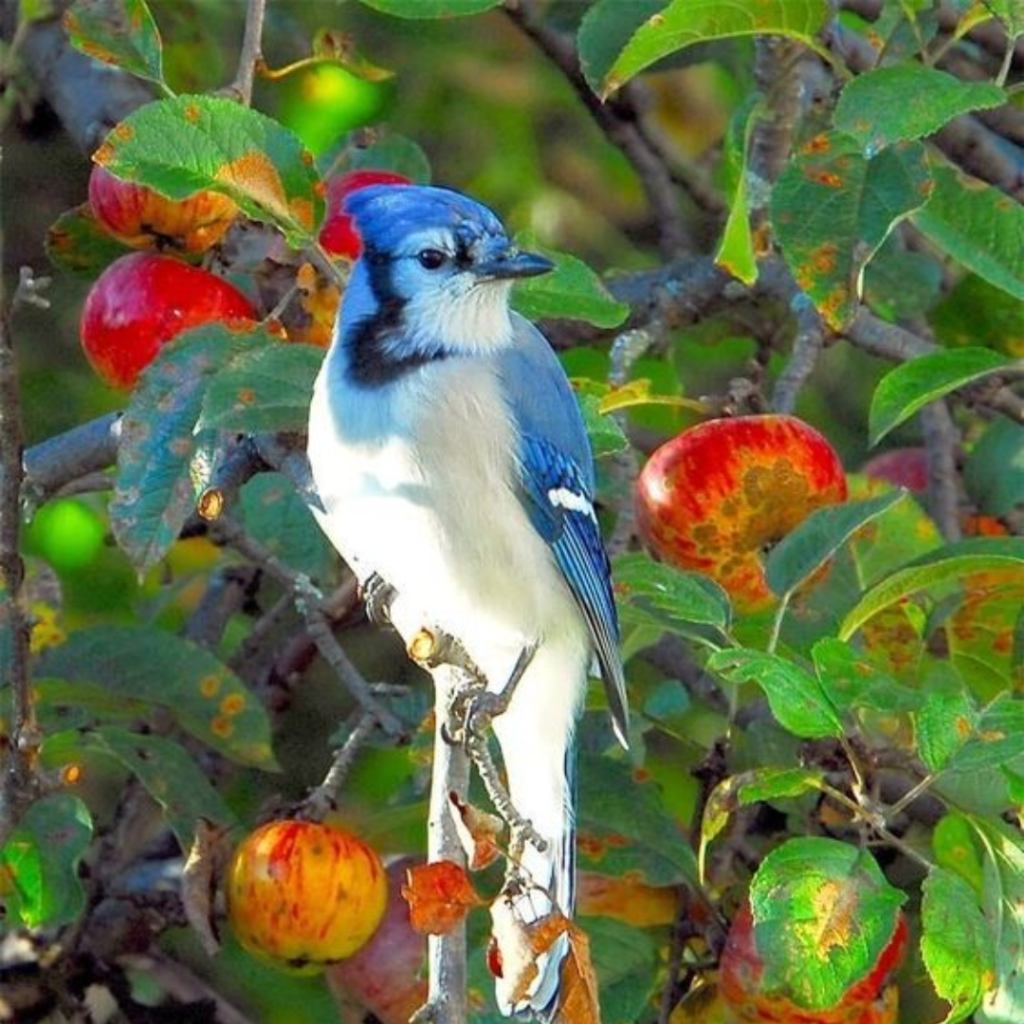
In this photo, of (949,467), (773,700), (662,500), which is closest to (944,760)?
(773,700)

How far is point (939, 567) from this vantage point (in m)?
2.53

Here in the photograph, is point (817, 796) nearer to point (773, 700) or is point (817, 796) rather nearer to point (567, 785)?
point (567, 785)

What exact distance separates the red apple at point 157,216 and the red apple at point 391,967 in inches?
34.1

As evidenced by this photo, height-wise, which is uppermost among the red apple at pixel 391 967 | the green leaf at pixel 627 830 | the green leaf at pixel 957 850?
the green leaf at pixel 957 850

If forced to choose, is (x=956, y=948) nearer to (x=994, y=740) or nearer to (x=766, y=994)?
(x=994, y=740)

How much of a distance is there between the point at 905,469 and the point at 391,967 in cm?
124

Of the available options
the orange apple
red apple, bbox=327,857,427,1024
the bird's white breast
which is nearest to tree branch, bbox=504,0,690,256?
the bird's white breast

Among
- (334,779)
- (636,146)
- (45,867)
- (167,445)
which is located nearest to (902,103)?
(167,445)

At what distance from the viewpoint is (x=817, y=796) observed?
297 centimetres

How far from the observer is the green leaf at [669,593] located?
2.50 metres

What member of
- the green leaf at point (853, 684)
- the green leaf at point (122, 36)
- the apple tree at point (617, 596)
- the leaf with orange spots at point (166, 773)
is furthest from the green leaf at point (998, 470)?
the green leaf at point (122, 36)

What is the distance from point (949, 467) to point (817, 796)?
2.50 feet

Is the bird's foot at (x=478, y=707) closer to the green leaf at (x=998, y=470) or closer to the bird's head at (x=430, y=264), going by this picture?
the bird's head at (x=430, y=264)

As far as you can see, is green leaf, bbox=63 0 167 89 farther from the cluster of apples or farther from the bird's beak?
the bird's beak
